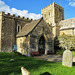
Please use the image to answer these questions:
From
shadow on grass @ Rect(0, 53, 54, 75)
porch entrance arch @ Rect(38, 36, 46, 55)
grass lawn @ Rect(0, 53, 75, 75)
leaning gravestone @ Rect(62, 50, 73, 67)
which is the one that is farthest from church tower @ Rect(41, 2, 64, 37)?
grass lawn @ Rect(0, 53, 75, 75)

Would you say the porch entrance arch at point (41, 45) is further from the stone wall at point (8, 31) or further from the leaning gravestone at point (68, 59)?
the leaning gravestone at point (68, 59)

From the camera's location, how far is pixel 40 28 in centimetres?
1598

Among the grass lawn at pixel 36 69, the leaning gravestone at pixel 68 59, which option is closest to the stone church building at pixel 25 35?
the grass lawn at pixel 36 69

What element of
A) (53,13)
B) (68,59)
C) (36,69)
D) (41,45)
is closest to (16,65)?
(36,69)

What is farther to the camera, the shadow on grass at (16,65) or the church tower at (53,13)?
the church tower at (53,13)

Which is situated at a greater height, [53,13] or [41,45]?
[53,13]

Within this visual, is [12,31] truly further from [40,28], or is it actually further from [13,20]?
[40,28]

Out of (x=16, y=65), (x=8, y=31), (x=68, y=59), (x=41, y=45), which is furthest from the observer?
(x=8, y=31)

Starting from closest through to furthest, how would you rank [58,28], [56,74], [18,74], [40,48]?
[18,74] < [56,74] < [40,48] < [58,28]

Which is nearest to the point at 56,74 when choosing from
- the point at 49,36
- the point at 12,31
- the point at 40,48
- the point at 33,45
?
the point at 33,45

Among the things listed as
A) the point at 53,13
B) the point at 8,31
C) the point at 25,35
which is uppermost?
the point at 53,13

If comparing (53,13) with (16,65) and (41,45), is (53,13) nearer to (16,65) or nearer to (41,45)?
(41,45)

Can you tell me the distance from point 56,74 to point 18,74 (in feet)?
9.53

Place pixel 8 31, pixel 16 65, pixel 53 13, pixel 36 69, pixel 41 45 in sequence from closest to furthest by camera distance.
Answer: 1. pixel 36 69
2. pixel 16 65
3. pixel 41 45
4. pixel 8 31
5. pixel 53 13
